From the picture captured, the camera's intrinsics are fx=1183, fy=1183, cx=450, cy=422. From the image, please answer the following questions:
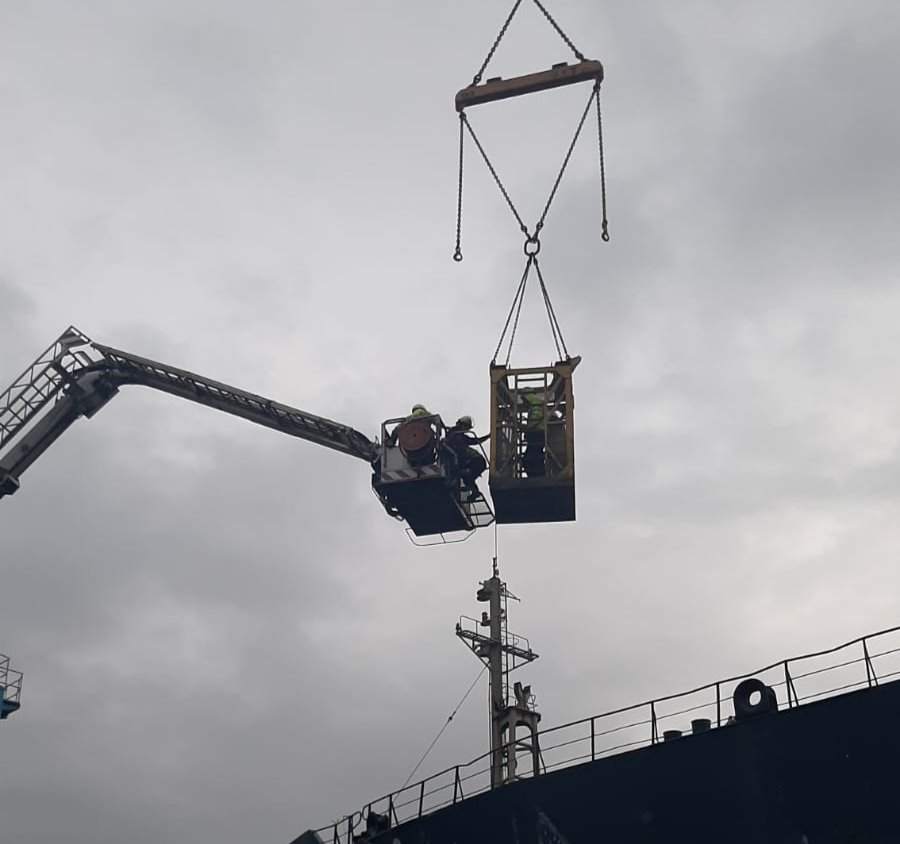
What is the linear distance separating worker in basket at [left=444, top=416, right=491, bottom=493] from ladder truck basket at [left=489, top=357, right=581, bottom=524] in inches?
147

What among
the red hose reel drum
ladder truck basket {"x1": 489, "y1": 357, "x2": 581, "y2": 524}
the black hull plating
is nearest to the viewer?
the black hull plating

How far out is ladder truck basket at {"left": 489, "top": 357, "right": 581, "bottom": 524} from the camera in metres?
23.0

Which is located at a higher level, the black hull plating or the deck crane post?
the deck crane post

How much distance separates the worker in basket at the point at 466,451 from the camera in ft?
90.5

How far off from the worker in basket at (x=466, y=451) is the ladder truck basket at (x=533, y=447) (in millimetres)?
3730

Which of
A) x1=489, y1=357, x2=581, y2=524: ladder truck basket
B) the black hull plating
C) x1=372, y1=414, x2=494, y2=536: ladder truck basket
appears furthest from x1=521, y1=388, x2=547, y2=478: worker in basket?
the black hull plating

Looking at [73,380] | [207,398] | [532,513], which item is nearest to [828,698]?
[532,513]

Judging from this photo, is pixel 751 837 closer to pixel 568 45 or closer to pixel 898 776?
pixel 898 776

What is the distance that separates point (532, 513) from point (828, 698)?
754cm

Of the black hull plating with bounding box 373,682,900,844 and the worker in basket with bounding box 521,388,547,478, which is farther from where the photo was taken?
the worker in basket with bounding box 521,388,547,478

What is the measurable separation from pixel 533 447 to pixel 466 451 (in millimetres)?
4469

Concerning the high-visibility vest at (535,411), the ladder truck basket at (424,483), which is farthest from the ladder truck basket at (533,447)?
the ladder truck basket at (424,483)

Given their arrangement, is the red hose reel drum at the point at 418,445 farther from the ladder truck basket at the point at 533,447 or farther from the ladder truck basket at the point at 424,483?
the ladder truck basket at the point at 533,447

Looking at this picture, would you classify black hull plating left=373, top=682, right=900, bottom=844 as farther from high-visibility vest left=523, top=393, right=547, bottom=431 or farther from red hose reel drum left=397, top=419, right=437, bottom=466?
red hose reel drum left=397, top=419, right=437, bottom=466
